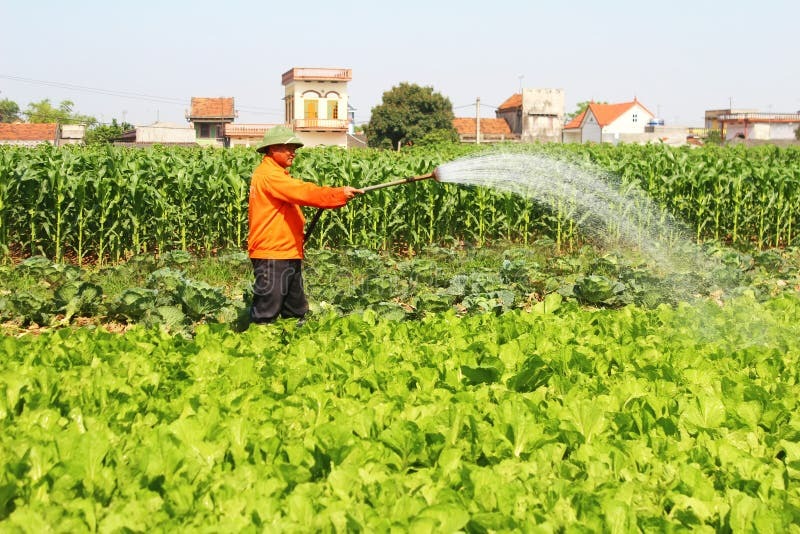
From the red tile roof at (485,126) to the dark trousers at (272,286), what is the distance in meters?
98.8

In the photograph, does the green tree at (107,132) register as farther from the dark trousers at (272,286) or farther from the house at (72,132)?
the dark trousers at (272,286)

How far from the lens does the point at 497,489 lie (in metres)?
2.73

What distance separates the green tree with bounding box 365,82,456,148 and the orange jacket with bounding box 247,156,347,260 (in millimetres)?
73077

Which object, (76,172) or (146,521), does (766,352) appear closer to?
(146,521)

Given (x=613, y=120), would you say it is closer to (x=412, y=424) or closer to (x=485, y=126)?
(x=485, y=126)

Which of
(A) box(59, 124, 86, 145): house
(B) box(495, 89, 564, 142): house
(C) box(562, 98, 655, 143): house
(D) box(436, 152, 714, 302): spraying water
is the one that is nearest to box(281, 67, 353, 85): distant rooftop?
(A) box(59, 124, 86, 145): house

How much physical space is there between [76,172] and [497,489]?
13903 mm

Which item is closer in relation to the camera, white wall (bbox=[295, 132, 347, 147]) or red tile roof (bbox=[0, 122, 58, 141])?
white wall (bbox=[295, 132, 347, 147])

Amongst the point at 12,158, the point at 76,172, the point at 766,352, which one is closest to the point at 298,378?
the point at 766,352

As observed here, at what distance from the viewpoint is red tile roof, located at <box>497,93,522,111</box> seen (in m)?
113

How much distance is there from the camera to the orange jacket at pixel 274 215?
7148 mm

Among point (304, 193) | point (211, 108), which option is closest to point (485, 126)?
point (211, 108)

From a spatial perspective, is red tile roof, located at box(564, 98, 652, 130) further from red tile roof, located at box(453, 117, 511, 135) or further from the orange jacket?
the orange jacket

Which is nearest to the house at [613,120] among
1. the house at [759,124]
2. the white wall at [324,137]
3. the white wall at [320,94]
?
the house at [759,124]
